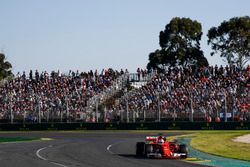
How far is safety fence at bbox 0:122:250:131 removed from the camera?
5041cm

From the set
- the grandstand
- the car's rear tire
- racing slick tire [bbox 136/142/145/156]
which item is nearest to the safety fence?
the grandstand

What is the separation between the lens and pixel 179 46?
8288cm

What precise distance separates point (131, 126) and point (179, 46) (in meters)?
30.4

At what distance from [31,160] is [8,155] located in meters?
3.61

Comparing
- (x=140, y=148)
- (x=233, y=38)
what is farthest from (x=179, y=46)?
(x=140, y=148)

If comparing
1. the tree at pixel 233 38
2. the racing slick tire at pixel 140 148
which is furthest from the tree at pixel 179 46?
the racing slick tire at pixel 140 148

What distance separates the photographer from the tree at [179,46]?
269ft

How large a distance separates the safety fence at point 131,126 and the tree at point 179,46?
29014mm

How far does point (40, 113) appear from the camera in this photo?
56.1 meters

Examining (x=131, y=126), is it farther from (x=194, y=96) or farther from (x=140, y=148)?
(x=140, y=148)

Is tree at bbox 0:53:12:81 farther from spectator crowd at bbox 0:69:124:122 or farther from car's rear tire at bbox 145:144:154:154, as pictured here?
car's rear tire at bbox 145:144:154:154

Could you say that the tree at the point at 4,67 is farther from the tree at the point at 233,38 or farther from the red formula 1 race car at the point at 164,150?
the red formula 1 race car at the point at 164,150

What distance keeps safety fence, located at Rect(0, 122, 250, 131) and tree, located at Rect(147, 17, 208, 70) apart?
95.2 ft

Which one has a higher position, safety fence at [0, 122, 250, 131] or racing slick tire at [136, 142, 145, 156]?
safety fence at [0, 122, 250, 131]
